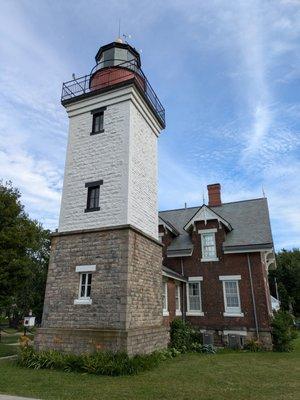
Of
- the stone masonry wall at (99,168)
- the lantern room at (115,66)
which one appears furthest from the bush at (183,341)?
the lantern room at (115,66)

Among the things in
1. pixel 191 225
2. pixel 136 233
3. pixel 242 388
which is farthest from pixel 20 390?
pixel 191 225

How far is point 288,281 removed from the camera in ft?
133

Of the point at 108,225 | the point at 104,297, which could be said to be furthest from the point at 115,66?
the point at 104,297

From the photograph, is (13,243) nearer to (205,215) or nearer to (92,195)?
(92,195)

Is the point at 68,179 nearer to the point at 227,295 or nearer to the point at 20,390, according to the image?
the point at 20,390

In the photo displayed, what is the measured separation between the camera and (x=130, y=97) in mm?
13922

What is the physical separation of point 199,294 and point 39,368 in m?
10.5

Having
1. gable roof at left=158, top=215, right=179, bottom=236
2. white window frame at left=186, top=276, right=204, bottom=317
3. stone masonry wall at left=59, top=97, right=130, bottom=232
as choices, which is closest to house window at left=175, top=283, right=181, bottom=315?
white window frame at left=186, top=276, right=204, bottom=317

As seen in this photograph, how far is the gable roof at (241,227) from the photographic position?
1789 centimetres

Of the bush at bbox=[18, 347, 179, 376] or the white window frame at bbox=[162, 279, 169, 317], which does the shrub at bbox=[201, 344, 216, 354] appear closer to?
the white window frame at bbox=[162, 279, 169, 317]

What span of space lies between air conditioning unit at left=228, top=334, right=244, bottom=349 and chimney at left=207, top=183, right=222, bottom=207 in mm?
9232

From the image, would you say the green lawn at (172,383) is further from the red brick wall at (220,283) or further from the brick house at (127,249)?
the red brick wall at (220,283)

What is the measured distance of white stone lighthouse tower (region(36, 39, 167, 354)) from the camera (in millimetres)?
11188

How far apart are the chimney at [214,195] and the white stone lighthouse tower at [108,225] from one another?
802cm
